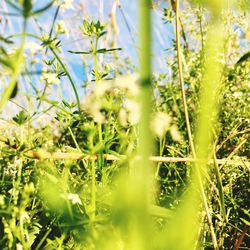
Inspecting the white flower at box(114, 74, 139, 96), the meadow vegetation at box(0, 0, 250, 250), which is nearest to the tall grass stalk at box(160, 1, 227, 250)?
the meadow vegetation at box(0, 0, 250, 250)

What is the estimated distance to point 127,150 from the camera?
3.17 ft

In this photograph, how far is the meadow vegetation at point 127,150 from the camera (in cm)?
19

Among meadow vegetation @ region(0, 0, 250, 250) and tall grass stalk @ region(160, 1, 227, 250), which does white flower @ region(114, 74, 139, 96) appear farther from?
tall grass stalk @ region(160, 1, 227, 250)

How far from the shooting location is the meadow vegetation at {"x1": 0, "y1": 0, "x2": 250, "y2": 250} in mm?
193

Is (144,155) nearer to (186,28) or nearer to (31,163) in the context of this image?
(31,163)

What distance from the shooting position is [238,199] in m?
1.41

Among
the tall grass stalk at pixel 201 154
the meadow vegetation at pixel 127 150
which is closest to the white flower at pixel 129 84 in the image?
the meadow vegetation at pixel 127 150

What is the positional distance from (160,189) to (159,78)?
0.96 meters

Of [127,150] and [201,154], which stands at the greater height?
[201,154]

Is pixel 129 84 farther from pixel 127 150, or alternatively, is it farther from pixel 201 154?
pixel 201 154

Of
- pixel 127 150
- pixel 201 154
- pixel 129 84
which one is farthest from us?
pixel 129 84

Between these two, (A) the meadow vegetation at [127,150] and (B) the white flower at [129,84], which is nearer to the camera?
(A) the meadow vegetation at [127,150]

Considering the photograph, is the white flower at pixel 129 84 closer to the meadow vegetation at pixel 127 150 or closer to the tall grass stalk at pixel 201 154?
the meadow vegetation at pixel 127 150

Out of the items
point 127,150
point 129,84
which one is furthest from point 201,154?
point 129,84
